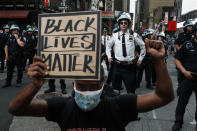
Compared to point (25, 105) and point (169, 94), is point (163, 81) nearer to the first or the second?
point (169, 94)

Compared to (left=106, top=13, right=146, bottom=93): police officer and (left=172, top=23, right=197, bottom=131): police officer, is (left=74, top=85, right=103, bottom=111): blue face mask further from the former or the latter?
(left=106, top=13, right=146, bottom=93): police officer

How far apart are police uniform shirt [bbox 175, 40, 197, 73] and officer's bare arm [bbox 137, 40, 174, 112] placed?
237cm

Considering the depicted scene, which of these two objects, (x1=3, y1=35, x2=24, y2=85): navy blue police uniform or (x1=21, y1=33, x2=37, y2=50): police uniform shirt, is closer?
(x1=3, y1=35, x2=24, y2=85): navy blue police uniform

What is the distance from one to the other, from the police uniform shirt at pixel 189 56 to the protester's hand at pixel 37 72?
289cm

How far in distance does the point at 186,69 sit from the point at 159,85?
98.6 inches

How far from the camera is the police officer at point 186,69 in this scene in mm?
3984

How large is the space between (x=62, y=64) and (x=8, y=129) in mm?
3044

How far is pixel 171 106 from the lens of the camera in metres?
5.97

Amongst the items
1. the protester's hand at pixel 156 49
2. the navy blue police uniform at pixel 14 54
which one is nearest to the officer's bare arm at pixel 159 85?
the protester's hand at pixel 156 49

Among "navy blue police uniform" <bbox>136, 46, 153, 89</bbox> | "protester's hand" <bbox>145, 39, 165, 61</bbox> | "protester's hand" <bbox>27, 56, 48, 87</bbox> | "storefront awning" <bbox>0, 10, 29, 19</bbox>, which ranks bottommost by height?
"navy blue police uniform" <bbox>136, 46, 153, 89</bbox>

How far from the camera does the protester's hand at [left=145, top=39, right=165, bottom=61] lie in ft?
5.88

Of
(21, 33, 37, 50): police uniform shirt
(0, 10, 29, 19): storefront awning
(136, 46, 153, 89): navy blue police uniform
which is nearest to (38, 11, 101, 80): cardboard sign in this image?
(136, 46, 153, 89): navy blue police uniform

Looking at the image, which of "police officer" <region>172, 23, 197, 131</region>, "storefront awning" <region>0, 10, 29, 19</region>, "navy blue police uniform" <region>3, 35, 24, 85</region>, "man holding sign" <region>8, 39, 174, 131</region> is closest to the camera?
"man holding sign" <region>8, 39, 174, 131</region>

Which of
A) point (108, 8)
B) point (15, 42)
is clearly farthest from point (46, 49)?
point (108, 8)
